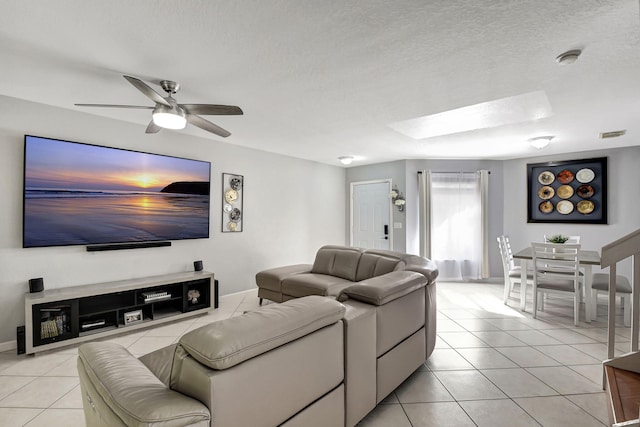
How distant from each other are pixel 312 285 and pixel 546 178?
4768 mm

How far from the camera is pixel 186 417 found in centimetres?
87

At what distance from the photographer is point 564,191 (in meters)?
5.04

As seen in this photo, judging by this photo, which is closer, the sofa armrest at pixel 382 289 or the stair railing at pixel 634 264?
the sofa armrest at pixel 382 289

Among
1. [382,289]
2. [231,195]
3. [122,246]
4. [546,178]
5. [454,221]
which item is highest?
[546,178]

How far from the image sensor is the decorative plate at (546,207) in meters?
5.17

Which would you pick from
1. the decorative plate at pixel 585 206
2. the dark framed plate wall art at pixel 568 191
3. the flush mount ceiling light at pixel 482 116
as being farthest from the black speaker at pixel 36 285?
the decorative plate at pixel 585 206

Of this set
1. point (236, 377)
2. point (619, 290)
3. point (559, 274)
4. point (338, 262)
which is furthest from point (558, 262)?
point (236, 377)

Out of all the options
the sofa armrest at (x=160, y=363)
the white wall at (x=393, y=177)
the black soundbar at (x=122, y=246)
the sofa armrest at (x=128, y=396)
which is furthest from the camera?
the white wall at (x=393, y=177)

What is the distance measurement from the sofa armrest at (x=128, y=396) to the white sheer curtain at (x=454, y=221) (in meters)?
5.32

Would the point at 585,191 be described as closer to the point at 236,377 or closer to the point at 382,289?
the point at 382,289

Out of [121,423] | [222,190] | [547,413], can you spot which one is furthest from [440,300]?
[121,423]

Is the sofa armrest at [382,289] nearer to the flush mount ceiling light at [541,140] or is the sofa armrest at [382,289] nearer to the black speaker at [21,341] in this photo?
the black speaker at [21,341]

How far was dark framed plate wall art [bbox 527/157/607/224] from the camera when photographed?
4754 mm

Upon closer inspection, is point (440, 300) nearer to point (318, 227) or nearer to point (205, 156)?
point (318, 227)
